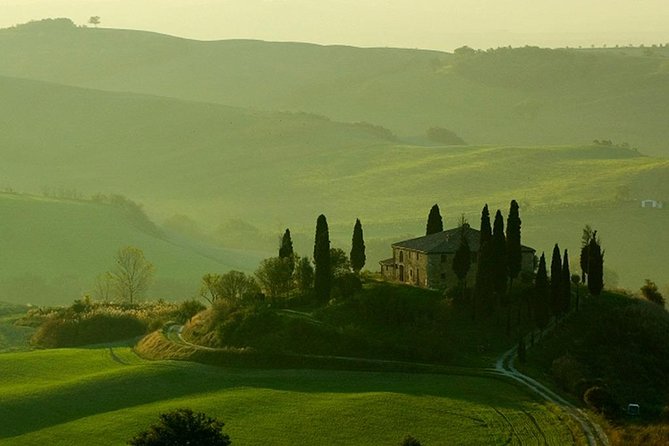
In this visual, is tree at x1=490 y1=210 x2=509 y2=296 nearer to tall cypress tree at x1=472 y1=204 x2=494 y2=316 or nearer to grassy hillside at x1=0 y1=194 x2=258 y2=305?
tall cypress tree at x1=472 y1=204 x2=494 y2=316

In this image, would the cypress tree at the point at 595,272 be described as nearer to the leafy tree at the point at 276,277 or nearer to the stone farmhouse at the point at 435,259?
the stone farmhouse at the point at 435,259

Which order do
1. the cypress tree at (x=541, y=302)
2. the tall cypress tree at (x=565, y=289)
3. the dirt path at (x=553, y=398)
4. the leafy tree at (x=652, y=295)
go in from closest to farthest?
1. the dirt path at (x=553, y=398)
2. the cypress tree at (x=541, y=302)
3. the tall cypress tree at (x=565, y=289)
4. the leafy tree at (x=652, y=295)

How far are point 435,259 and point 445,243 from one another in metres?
1.76

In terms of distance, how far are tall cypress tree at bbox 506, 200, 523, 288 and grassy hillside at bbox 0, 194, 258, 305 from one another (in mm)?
77625

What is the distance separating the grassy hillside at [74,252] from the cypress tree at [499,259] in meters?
79.4

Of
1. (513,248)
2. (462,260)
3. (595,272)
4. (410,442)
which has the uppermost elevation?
(513,248)

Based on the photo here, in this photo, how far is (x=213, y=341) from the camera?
84.5 meters

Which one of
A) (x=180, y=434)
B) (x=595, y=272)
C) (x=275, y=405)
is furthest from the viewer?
(x=595, y=272)

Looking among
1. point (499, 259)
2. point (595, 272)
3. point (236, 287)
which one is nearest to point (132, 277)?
point (236, 287)

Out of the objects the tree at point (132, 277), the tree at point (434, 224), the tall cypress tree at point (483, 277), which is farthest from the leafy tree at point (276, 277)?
the tree at point (132, 277)

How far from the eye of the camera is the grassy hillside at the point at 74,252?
533ft

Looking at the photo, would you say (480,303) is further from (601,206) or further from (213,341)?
(601,206)

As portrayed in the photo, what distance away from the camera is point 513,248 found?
92.2 m

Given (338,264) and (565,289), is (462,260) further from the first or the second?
(338,264)
